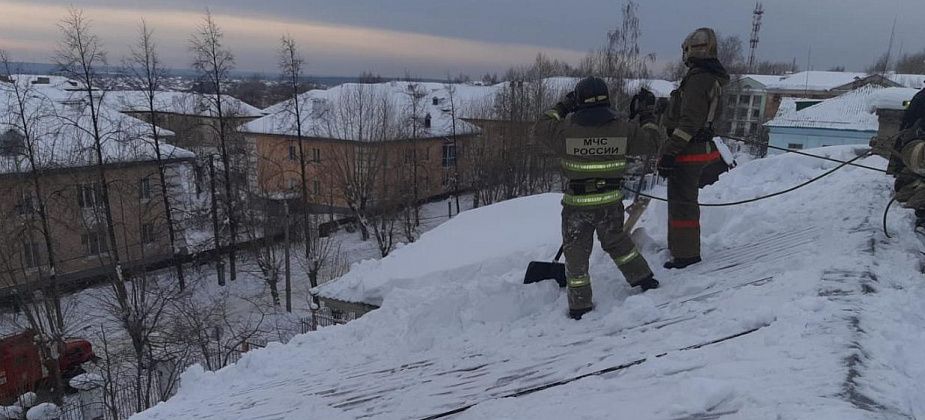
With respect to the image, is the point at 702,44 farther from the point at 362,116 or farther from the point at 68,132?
the point at 362,116

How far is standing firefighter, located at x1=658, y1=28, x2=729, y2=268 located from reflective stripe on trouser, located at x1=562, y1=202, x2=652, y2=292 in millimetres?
699

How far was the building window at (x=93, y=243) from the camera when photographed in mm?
23984

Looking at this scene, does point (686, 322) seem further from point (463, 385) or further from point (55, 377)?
point (55, 377)

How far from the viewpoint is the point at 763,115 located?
192 feet

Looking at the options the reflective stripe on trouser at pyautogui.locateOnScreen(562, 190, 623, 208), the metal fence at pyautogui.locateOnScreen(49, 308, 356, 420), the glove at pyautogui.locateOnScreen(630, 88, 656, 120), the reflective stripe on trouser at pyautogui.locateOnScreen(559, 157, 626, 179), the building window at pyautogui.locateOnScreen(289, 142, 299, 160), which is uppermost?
the glove at pyautogui.locateOnScreen(630, 88, 656, 120)

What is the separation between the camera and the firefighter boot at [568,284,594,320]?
4.81m

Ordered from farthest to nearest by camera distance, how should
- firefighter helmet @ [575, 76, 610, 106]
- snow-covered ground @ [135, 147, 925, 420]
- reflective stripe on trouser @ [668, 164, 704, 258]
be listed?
reflective stripe on trouser @ [668, 164, 704, 258]
firefighter helmet @ [575, 76, 610, 106]
snow-covered ground @ [135, 147, 925, 420]

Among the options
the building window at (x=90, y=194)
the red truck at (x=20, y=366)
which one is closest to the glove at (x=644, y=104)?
the red truck at (x=20, y=366)

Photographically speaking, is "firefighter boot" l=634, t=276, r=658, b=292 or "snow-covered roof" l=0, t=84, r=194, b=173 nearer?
"firefighter boot" l=634, t=276, r=658, b=292

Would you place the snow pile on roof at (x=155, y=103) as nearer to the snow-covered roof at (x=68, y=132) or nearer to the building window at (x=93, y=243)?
the snow-covered roof at (x=68, y=132)

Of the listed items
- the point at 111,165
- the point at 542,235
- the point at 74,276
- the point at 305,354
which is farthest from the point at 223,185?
the point at 305,354

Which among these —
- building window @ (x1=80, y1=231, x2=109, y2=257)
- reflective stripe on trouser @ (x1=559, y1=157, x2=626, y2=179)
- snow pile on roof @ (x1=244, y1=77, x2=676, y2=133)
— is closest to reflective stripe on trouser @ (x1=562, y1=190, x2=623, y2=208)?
reflective stripe on trouser @ (x1=559, y1=157, x2=626, y2=179)

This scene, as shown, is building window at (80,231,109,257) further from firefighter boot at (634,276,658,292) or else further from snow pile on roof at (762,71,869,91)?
snow pile on roof at (762,71,869,91)

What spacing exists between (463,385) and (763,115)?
6418cm
